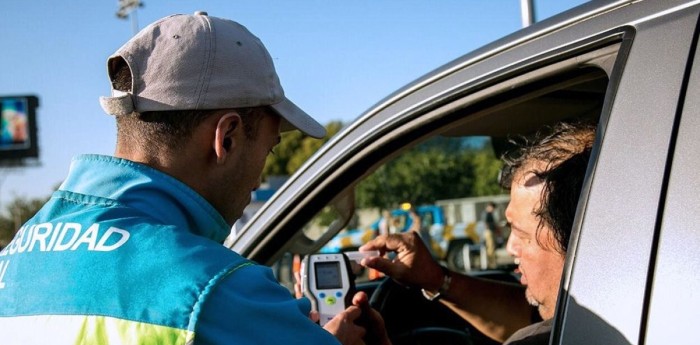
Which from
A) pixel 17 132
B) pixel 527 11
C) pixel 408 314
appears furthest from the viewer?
pixel 17 132

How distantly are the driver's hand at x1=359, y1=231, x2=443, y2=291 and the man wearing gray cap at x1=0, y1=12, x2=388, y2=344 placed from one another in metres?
0.77

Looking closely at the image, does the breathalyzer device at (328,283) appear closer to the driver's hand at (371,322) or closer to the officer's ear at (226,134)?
the driver's hand at (371,322)

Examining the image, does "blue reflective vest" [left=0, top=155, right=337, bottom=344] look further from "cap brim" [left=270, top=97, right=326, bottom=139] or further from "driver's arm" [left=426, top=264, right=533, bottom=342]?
→ "driver's arm" [left=426, top=264, right=533, bottom=342]

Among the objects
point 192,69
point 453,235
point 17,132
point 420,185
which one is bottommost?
point 420,185

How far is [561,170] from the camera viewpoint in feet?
6.69

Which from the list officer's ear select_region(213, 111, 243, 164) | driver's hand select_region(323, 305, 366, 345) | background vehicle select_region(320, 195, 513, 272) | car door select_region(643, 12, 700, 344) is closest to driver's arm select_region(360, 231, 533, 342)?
driver's hand select_region(323, 305, 366, 345)

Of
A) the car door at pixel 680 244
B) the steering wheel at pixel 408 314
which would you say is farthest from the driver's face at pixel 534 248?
the steering wheel at pixel 408 314

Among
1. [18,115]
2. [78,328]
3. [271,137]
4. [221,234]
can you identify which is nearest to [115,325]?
[78,328]

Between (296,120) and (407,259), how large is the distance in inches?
42.1

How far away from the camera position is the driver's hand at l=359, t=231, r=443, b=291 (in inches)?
105

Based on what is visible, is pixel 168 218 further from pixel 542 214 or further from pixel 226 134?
pixel 542 214

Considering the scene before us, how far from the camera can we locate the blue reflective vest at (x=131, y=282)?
1.25 metres

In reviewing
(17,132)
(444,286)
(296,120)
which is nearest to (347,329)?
(296,120)

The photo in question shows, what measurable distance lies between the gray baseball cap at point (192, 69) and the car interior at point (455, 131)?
1.69 feet
